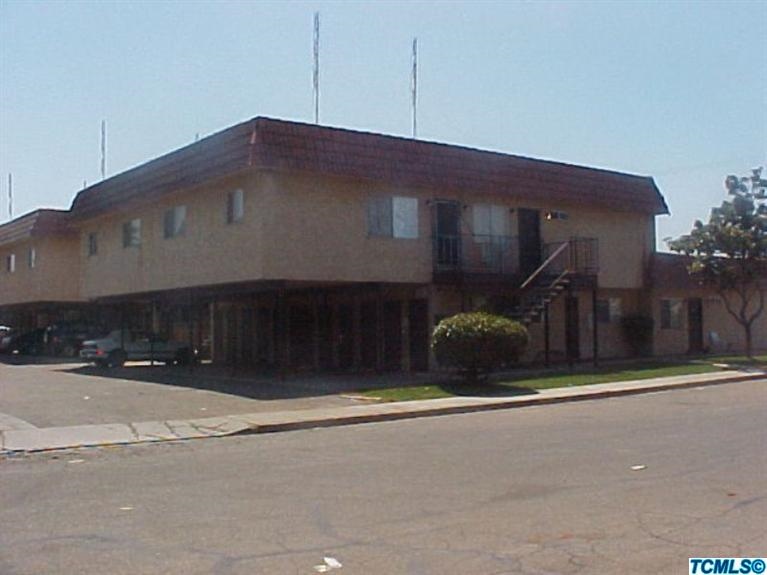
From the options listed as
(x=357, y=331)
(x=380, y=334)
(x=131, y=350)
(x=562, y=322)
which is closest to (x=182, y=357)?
(x=131, y=350)

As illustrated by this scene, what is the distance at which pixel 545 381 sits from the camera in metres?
26.0

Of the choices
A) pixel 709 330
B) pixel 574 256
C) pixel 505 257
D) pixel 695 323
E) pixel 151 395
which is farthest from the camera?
pixel 709 330

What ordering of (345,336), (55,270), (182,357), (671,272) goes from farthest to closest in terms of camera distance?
(55,270), (671,272), (182,357), (345,336)

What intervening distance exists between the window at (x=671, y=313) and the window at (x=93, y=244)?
21.3 meters

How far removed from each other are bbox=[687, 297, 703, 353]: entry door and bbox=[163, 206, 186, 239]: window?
20.6 metres

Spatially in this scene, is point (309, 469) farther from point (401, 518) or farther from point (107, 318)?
point (107, 318)

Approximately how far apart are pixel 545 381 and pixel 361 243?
621cm

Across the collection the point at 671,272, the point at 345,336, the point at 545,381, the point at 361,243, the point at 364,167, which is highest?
the point at 364,167

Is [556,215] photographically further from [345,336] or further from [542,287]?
[345,336]

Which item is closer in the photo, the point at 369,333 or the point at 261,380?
A: the point at 261,380

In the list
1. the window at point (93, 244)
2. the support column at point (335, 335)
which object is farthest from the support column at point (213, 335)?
the support column at point (335, 335)

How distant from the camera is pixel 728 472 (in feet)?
36.7

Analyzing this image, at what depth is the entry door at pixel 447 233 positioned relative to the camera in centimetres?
2961

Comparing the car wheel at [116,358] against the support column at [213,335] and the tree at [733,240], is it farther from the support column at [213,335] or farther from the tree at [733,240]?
the tree at [733,240]
